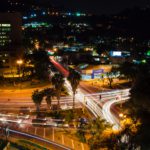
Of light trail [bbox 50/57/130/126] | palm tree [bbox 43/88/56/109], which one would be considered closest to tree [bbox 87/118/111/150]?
light trail [bbox 50/57/130/126]

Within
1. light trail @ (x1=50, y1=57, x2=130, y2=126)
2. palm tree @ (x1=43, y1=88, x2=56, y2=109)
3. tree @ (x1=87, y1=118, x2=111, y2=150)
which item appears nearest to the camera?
tree @ (x1=87, y1=118, x2=111, y2=150)

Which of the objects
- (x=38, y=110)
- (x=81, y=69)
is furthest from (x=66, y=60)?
(x=38, y=110)

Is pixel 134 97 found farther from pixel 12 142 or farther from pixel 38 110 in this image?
pixel 38 110

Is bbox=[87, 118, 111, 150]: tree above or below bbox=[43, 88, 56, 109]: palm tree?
below

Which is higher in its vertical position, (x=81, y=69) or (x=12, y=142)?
(x=81, y=69)

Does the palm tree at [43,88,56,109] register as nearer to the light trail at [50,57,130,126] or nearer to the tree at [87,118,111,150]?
the light trail at [50,57,130,126]

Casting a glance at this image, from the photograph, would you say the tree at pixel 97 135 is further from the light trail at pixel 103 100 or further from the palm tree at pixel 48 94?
the palm tree at pixel 48 94

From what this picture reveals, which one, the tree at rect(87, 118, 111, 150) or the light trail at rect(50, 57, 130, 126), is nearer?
the tree at rect(87, 118, 111, 150)

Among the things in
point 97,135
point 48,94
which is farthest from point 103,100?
point 97,135

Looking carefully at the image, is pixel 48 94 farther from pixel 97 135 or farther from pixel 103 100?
pixel 97 135

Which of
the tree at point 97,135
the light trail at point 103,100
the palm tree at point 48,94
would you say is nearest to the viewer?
the tree at point 97,135

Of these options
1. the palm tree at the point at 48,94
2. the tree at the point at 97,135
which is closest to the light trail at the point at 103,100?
the palm tree at the point at 48,94
